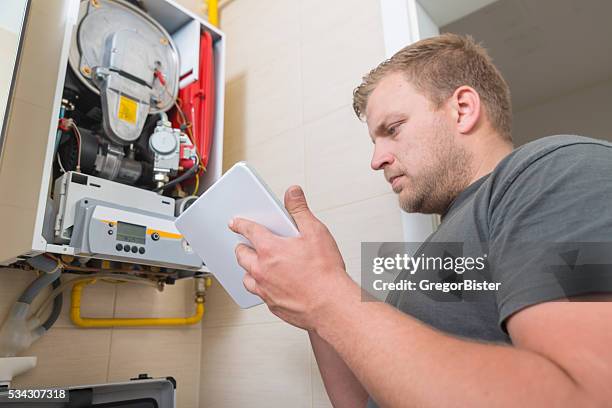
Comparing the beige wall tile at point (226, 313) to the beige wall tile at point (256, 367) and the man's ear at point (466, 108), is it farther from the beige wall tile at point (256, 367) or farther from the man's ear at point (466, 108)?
the man's ear at point (466, 108)

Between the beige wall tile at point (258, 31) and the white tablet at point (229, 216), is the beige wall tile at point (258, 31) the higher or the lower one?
the higher one

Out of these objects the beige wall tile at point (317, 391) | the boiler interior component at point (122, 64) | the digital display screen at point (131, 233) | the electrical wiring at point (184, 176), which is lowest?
the beige wall tile at point (317, 391)

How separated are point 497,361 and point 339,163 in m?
0.95

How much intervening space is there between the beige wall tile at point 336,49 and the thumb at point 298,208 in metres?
0.77

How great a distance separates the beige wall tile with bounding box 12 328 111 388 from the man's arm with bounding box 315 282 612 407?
1.08m

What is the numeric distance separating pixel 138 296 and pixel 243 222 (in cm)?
95

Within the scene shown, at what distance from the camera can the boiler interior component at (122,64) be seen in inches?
44.6

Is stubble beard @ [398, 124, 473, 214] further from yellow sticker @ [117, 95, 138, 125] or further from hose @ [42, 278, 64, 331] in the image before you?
hose @ [42, 278, 64, 331]

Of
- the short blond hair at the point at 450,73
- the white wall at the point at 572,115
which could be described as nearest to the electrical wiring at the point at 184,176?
the short blond hair at the point at 450,73

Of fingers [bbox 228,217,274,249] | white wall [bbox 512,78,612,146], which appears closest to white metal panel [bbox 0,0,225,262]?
fingers [bbox 228,217,274,249]

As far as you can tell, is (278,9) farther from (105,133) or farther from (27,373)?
(27,373)

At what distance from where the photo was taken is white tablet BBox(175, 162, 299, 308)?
63 cm

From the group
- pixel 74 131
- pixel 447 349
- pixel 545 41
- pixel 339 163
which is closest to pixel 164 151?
pixel 74 131

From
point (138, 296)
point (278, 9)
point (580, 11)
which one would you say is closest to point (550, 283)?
point (138, 296)
